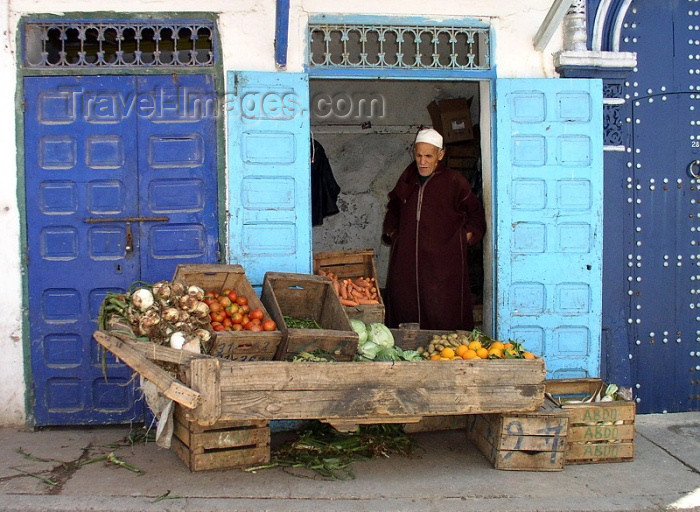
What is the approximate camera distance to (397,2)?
5.81 m

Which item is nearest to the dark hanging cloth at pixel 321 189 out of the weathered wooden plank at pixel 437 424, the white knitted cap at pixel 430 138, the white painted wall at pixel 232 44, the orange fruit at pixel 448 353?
the white knitted cap at pixel 430 138

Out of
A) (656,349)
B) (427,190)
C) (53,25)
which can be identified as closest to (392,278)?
(427,190)

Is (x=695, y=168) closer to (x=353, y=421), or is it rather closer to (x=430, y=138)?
(x=430, y=138)

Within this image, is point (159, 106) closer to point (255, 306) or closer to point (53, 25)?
point (53, 25)

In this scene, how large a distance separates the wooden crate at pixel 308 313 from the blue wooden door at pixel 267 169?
1.09ft

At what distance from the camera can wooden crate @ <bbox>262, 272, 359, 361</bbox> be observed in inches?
186

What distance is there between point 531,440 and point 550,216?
187cm

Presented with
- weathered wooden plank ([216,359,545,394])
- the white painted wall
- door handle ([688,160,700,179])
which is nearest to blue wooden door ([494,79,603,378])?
the white painted wall

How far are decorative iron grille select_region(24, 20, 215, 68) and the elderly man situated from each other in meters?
1.96

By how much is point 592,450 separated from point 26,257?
4253 millimetres

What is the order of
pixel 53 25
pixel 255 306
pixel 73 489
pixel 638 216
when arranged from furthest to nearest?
pixel 638 216, pixel 53 25, pixel 255 306, pixel 73 489

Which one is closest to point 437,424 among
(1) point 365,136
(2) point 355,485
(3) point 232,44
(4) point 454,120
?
(2) point 355,485

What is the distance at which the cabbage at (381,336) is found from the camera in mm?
5312

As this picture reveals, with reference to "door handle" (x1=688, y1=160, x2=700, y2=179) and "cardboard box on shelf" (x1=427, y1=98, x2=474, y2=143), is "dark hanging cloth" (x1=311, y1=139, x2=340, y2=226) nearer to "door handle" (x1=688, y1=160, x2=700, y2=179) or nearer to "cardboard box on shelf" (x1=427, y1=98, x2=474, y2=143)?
"cardboard box on shelf" (x1=427, y1=98, x2=474, y2=143)
